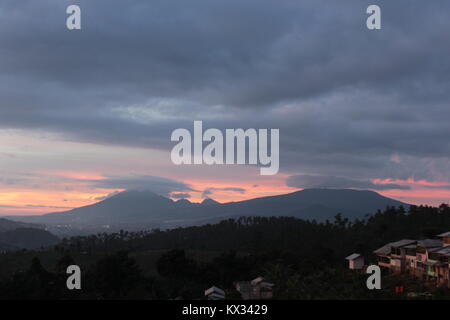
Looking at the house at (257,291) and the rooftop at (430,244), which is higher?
the rooftop at (430,244)

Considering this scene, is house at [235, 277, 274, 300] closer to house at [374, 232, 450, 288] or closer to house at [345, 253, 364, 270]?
house at [345, 253, 364, 270]

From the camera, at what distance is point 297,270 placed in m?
47.6

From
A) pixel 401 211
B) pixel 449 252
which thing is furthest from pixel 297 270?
pixel 401 211

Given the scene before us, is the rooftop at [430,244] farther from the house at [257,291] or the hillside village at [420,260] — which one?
the house at [257,291]

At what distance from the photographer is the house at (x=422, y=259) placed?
38.8 meters

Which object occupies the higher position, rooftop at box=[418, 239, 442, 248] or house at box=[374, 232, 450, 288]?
rooftop at box=[418, 239, 442, 248]

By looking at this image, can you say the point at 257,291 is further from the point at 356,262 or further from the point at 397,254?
the point at 397,254

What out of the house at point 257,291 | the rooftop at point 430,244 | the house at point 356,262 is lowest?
the house at point 257,291

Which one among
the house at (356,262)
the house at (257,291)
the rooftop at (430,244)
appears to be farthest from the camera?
the house at (356,262)

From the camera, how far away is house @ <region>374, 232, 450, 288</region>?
3875cm

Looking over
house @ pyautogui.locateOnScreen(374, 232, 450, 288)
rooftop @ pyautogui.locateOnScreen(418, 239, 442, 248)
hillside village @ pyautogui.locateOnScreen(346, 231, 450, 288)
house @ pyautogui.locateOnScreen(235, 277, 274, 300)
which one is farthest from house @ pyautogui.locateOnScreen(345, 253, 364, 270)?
house @ pyautogui.locateOnScreen(235, 277, 274, 300)

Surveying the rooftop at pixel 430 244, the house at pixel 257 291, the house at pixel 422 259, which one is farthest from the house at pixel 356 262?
the house at pixel 257 291

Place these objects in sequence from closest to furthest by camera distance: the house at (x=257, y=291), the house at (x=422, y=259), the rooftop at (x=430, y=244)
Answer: the house at (x=257, y=291), the house at (x=422, y=259), the rooftop at (x=430, y=244)
